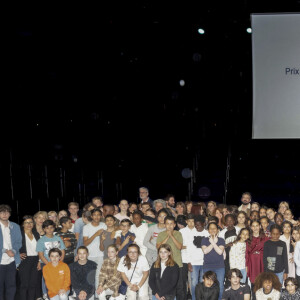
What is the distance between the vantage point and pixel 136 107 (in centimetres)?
1488

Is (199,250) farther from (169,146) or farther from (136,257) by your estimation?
(169,146)

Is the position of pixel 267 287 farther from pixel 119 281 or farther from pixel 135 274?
pixel 119 281

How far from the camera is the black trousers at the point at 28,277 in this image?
8344 mm

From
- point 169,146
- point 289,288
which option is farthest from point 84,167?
point 289,288

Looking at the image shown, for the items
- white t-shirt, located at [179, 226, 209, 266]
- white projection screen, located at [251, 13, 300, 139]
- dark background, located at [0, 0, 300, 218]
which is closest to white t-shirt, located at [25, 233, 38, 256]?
white t-shirt, located at [179, 226, 209, 266]

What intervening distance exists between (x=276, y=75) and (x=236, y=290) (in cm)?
555

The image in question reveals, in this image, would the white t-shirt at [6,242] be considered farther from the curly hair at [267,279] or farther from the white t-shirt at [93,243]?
the curly hair at [267,279]

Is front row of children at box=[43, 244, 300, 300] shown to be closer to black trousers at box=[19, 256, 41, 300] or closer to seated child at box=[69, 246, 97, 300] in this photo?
seated child at box=[69, 246, 97, 300]

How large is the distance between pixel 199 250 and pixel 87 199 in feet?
21.8

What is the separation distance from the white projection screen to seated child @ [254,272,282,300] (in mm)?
4639

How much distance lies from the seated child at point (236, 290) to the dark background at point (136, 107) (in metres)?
5.83

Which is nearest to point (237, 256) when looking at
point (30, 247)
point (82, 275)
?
point (82, 275)

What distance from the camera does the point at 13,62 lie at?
39.3ft

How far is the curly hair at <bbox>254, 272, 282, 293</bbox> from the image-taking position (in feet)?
25.1
